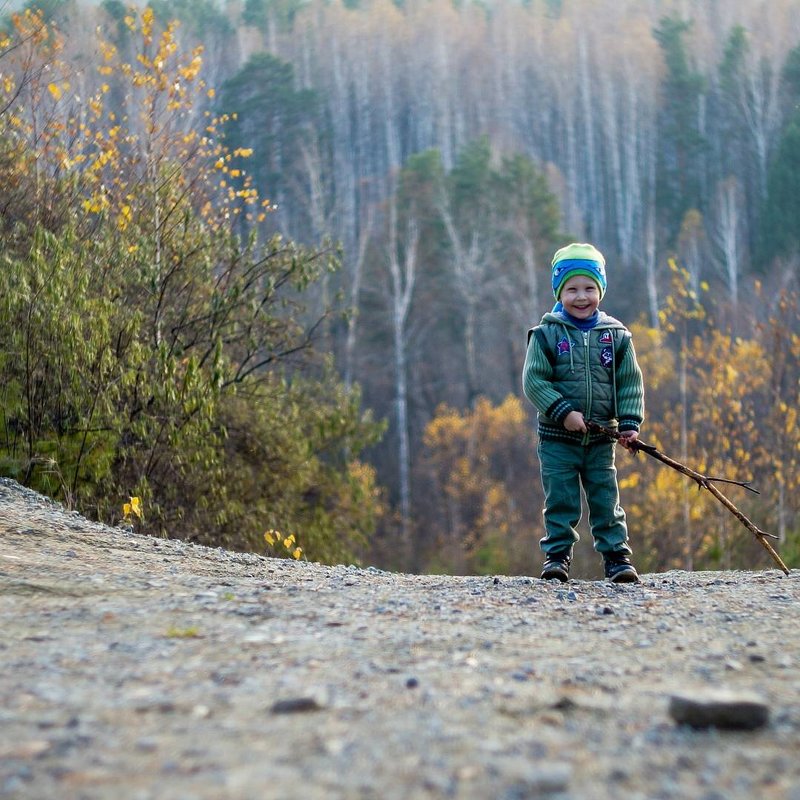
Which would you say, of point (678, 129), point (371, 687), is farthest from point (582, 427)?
point (678, 129)

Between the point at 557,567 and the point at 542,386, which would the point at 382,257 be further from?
the point at 557,567

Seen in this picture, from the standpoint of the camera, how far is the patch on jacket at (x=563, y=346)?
19.7 feet

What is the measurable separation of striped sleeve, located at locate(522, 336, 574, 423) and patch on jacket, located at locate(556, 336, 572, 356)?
0.28 feet

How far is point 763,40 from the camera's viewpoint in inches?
2378

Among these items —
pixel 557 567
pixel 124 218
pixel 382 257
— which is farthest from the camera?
pixel 382 257

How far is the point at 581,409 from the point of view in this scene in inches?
235

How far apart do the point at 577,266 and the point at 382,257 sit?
3635 centimetres

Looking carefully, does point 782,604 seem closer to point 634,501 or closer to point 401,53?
point 634,501

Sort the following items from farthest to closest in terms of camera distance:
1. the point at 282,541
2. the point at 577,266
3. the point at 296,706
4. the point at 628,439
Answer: the point at 282,541 → the point at 577,266 → the point at 628,439 → the point at 296,706

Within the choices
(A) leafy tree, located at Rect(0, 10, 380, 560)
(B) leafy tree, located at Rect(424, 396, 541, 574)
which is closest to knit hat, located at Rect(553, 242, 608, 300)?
(A) leafy tree, located at Rect(0, 10, 380, 560)

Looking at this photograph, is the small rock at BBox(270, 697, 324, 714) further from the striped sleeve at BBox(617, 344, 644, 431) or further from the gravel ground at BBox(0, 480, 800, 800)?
the striped sleeve at BBox(617, 344, 644, 431)

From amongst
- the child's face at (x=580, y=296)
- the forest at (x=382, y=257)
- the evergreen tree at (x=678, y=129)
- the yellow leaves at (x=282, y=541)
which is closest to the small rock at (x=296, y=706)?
the child's face at (x=580, y=296)

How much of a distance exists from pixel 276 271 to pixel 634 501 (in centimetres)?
740

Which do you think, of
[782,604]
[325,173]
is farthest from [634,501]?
[325,173]
